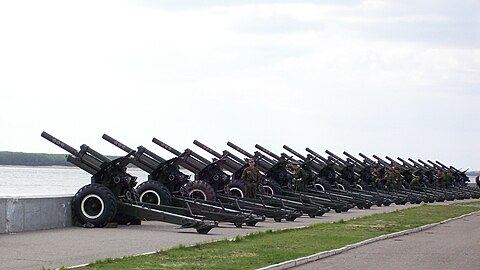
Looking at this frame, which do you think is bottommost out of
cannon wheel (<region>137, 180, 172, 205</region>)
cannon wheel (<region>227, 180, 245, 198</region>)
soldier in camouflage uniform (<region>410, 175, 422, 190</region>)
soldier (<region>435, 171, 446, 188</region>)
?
cannon wheel (<region>137, 180, 172, 205</region>)

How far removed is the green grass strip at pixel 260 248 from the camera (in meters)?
16.0

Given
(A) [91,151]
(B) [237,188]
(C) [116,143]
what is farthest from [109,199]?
(B) [237,188]

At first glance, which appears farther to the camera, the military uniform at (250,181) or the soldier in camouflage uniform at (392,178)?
the soldier in camouflage uniform at (392,178)

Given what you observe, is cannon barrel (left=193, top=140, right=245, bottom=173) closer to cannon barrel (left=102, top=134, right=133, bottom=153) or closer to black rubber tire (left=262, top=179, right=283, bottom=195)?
black rubber tire (left=262, top=179, right=283, bottom=195)

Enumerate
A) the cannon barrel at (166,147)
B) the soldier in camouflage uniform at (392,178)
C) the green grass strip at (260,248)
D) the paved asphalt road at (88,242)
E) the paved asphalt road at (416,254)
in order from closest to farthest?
the green grass strip at (260,248) → the paved asphalt road at (88,242) → the paved asphalt road at (416,254) → the cannon barrel at (166,147) → the soldier in camouflage uniform at (392,178)

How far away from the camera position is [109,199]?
80.3 ft

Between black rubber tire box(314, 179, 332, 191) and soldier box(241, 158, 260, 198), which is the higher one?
black rubber tire box(314, 179, 332, 191)

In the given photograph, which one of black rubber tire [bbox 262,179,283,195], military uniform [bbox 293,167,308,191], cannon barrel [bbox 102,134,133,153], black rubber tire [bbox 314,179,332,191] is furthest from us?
black rubber tire [bbox 314,179,332,191]

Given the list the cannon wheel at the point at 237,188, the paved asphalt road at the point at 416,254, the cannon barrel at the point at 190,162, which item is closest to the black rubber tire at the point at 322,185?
the cannon wheel at the point at 237,188

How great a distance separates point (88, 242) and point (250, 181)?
1447 cm

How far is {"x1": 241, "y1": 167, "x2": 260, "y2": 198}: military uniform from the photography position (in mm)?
33906

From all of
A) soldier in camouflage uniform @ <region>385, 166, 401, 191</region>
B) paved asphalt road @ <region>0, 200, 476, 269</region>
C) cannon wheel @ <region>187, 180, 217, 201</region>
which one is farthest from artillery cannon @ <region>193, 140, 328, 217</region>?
soldier in camouflage uniform @ <region>385, 166, 401, 191</region>

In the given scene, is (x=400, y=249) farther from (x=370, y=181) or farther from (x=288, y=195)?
(x=370, y=181)

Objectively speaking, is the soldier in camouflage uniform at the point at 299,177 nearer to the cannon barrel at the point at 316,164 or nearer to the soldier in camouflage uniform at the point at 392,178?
the cannon barrel at the point at 316,164
